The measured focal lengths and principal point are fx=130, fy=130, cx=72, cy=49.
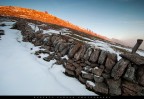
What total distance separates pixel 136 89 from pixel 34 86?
27.6 ft

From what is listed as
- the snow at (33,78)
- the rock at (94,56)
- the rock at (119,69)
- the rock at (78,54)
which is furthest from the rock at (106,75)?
the rock at (78,54)

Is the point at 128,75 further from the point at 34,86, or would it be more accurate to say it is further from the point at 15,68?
the point at 15,68

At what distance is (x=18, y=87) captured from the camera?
34.9 ft

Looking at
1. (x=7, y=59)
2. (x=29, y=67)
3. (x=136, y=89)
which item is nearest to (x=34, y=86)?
A: (x=29, y=67)

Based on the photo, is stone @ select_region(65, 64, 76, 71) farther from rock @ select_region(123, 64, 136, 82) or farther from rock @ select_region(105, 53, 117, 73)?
rock @ select_region(123, 64, 136, 82)

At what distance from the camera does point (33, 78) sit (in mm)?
12172

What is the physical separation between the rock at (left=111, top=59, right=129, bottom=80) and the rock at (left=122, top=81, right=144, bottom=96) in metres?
0.87

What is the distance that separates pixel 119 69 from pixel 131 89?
71.2 inches

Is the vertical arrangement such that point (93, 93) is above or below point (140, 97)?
below

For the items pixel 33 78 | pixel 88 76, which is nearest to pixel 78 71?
pixel 88 76

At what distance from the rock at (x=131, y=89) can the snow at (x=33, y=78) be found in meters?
2.71

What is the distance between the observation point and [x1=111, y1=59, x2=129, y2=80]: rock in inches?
432

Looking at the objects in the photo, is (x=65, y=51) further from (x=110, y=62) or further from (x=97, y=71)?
(x=110, y=62)

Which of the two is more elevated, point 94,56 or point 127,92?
point 94,56
